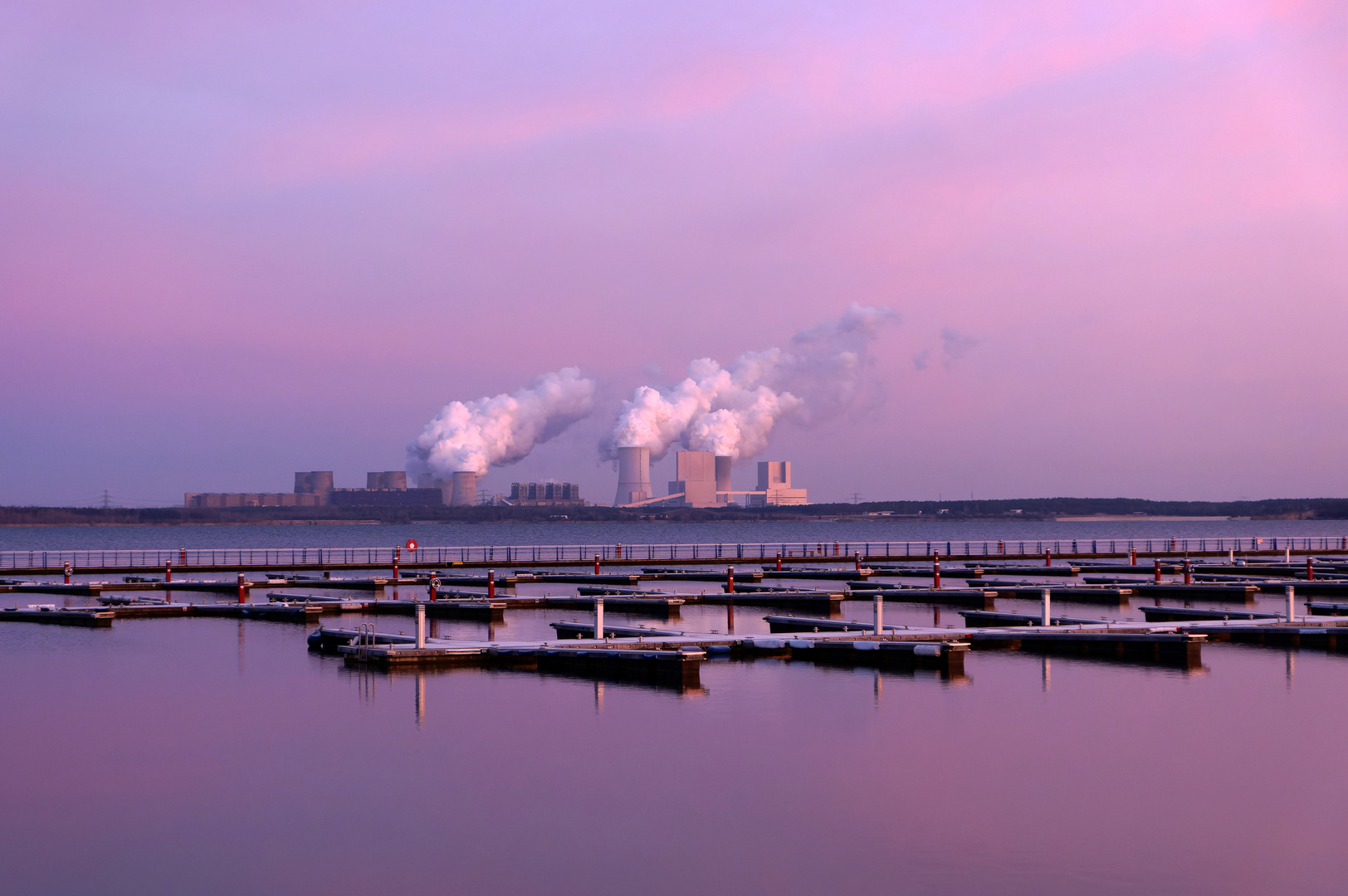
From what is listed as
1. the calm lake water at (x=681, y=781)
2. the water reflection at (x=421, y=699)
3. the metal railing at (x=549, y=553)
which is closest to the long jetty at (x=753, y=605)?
the calm lake water at (x=681, y=781)

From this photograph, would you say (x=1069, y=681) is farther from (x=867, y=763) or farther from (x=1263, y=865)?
(x=1263, y=865)

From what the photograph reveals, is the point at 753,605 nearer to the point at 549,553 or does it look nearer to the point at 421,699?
the point at 421,699

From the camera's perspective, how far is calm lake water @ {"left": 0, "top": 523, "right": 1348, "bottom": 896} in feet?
53.8

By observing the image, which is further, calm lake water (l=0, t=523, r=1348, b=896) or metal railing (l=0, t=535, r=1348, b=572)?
metal railing (l=0, t=535, r=1348, b=572)

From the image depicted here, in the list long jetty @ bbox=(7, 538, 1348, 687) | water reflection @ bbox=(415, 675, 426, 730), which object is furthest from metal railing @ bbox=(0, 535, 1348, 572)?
water reflection @ bbox=(415, 675, 426, 730)

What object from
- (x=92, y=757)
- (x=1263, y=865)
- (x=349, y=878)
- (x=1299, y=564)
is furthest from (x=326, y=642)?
(x=1299, y=564)

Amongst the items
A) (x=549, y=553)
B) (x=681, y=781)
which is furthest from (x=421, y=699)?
(x=549, y=553)

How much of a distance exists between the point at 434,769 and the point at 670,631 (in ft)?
49.9

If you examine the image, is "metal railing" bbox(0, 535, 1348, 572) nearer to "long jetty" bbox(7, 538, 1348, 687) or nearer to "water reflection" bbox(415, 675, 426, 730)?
"long jetty" bbox(7, 538, 1348, 687)

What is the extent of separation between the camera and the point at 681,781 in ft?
69.4

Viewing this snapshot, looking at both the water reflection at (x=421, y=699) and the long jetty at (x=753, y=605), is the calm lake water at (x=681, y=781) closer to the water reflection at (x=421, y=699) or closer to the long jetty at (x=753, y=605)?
the water reflection at (x=421, y=699)

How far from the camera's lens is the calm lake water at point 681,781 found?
16406mm

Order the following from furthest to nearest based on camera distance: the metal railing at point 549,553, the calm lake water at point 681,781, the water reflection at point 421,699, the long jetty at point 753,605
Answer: the metal railing at point 549,553 → the long jetty at point 753,605 → the water reflection at point 421,699 → the calm lake water at point 681,781

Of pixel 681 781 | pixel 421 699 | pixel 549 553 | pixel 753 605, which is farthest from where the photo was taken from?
pixel 549 553
